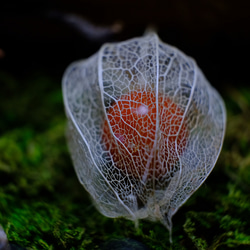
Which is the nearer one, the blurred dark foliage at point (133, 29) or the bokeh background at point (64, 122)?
the bokeh background at point (64, 122)

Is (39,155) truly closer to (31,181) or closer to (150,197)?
(31,181)

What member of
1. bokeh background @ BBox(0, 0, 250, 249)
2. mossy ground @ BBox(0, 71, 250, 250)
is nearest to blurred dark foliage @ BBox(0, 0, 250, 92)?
bokeh background @ BBox(0, 0, 250, 249)

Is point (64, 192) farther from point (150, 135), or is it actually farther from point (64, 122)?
point (150, 135)

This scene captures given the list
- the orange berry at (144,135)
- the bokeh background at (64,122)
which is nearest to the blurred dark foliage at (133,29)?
the bokeh background at (64,122)

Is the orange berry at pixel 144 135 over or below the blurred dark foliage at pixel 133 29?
below

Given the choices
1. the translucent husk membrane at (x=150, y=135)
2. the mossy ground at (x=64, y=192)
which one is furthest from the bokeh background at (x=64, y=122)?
the translucent husk membrane at (x=150, y=135)

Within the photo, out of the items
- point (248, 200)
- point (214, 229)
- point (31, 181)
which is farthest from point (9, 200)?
point (248, 200)

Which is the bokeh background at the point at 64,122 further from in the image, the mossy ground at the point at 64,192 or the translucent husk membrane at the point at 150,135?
the translucent husk membrane at the point at 150,135

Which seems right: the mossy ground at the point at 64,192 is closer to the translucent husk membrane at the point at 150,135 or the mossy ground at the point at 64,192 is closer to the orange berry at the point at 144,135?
the translucent husk membrane at the point at 150,135
